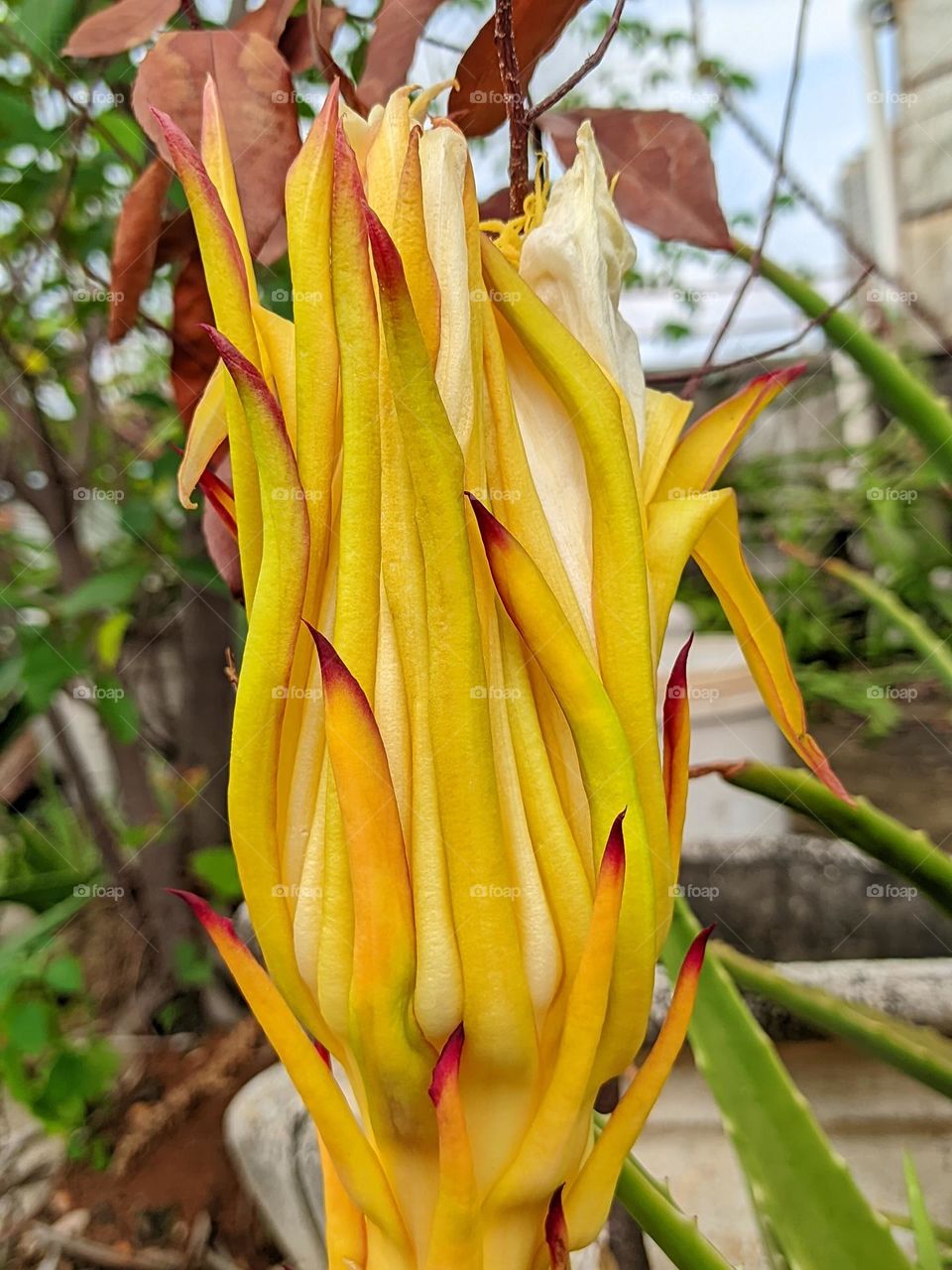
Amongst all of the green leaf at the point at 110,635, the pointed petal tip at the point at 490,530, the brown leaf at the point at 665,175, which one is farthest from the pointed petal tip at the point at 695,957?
the green leaf at the point at 110,635

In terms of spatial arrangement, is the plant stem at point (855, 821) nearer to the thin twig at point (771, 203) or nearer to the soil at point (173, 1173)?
the thin twig at point (771, 203)

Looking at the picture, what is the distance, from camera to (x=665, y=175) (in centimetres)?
29

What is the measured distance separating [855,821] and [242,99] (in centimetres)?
31

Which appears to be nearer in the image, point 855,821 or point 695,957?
point 695,957

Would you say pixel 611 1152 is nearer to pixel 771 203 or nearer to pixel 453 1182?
pixel 453 1182

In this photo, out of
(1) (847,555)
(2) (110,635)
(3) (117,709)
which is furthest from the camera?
(1) (847,555)

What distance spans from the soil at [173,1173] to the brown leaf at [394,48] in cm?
77

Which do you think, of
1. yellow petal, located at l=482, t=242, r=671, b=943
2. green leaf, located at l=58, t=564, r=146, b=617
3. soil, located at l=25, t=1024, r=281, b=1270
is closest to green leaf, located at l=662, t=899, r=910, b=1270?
yellow petal, located at l=482, t=242, r=671, b=943

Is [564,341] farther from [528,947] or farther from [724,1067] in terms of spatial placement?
[724,1067]

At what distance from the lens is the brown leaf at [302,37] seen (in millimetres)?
296

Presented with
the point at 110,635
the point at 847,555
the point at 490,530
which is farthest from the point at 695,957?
the point at 847,555

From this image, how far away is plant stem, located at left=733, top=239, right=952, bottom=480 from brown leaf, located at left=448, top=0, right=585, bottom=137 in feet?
0.40

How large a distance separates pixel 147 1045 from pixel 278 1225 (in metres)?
0.48

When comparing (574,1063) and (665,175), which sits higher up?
(665,175)
